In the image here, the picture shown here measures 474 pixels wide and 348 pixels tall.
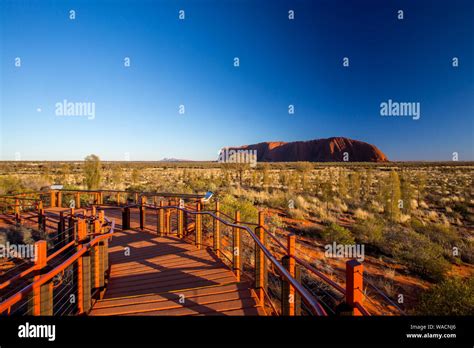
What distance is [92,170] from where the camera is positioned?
1698 cm

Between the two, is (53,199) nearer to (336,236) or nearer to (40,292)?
(40,292)

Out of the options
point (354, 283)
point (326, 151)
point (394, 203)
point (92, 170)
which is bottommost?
point (394, 203)

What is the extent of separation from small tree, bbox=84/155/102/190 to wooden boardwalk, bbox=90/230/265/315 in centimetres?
1295

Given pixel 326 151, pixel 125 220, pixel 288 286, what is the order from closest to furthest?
pixel 288 286, pixel 125 220, pixel 326 151

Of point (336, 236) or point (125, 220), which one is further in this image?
point (336, 236)

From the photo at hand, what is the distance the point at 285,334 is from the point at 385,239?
789 centimetres

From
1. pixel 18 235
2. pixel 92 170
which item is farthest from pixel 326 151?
pixel 18 235

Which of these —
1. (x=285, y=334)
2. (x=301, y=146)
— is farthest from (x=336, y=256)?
(x=301, y=146)

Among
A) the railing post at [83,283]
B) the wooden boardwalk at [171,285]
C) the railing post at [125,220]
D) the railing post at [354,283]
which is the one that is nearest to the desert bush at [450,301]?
the wooden boardwalk at [171,285]

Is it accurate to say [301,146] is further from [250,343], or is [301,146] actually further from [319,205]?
[250,343]

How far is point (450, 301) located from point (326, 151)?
11472 centimetres

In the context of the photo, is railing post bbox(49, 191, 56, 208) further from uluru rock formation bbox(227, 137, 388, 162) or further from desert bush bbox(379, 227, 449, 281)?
uluru rock formation bbox(227, 137, 388, 162)

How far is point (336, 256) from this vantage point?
24.1ft

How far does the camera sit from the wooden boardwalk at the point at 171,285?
318 cm
